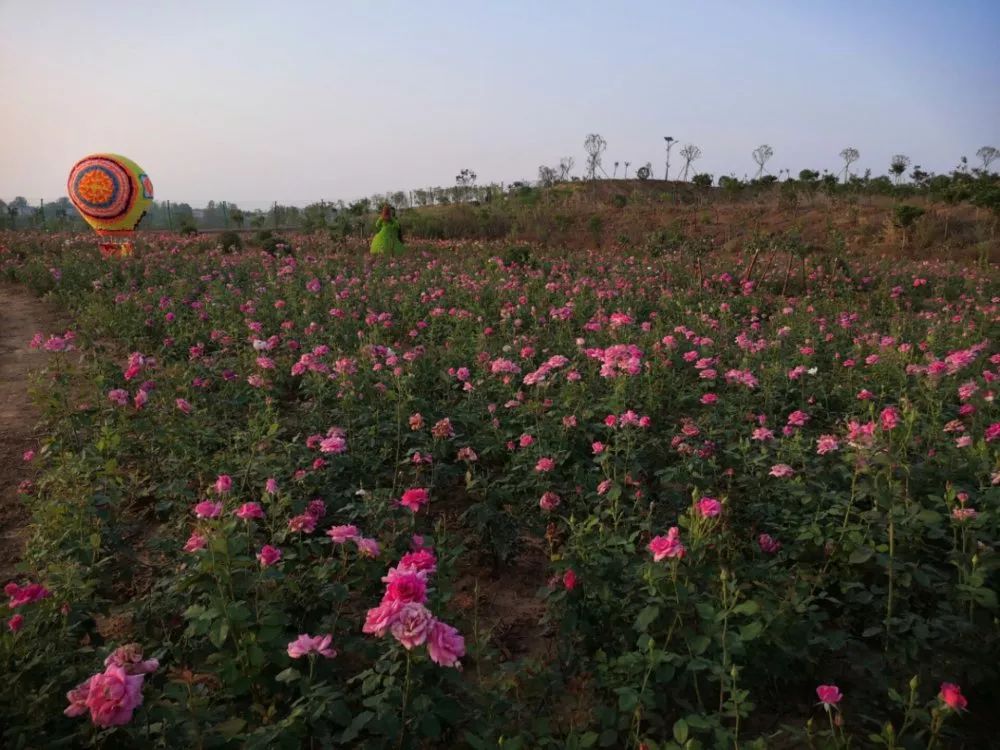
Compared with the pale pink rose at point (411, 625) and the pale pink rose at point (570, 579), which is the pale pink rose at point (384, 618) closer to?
the pale pink rose at point (411, 625)

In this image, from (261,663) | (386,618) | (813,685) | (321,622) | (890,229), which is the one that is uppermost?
(890,229)

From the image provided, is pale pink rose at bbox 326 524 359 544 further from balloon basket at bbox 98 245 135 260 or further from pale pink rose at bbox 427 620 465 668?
balloon basket at bbox 98 245 135 260

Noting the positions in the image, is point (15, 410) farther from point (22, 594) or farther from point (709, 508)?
point (709, 508)

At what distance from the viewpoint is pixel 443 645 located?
1.38 meters

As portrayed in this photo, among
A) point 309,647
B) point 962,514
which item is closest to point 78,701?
point 309,647

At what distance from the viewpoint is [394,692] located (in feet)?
5.80

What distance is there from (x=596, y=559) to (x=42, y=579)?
2.04 meters

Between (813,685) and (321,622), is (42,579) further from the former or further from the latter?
(813,685)

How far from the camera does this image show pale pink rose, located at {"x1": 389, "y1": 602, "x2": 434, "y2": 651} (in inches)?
53.5

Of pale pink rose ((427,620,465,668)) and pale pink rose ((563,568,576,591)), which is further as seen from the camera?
pale pink rose ((563,568,576,591))

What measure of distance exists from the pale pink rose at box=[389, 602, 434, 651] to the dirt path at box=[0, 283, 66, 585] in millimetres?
2572

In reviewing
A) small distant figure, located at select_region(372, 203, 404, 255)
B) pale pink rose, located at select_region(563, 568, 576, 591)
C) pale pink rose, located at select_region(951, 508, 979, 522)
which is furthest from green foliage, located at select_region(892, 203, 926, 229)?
pale pink rose, located at select_region(563, 568, 576, 591)

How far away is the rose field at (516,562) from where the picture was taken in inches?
69.9

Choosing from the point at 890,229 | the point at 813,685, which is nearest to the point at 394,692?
the point at 813,685
